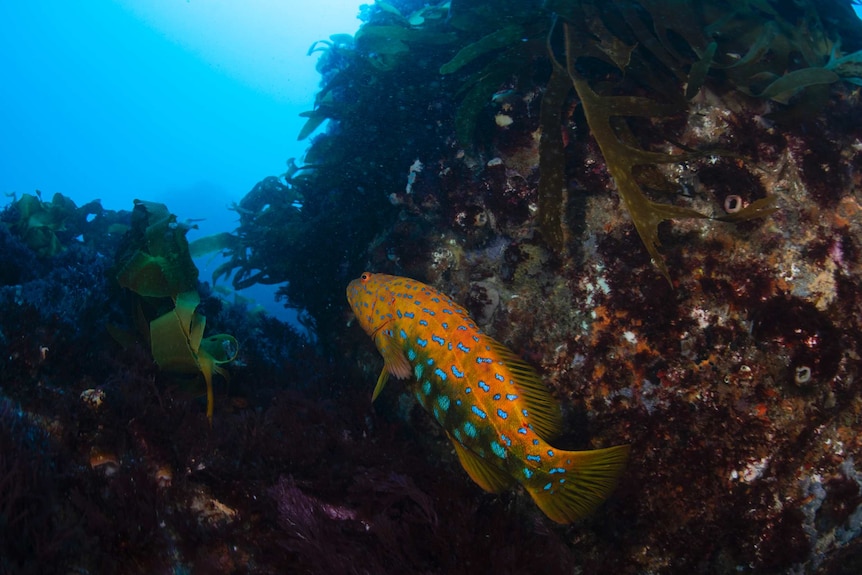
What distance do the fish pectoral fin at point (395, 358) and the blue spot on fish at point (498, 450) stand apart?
666 millimetres

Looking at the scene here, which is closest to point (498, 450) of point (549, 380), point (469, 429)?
point (469, 429)

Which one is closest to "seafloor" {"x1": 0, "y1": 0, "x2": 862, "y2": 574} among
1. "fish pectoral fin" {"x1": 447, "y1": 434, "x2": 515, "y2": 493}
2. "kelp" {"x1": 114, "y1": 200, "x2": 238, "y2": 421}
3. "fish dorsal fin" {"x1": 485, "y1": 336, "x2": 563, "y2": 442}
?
"kelp" {"x1": 114, "y1": 200, "x2": 238, "y2": 421}

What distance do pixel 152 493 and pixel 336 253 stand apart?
3.03 meters

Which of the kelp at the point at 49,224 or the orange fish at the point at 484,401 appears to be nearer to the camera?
the orange fish at the point at 484,401

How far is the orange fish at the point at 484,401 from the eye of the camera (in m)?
2.15

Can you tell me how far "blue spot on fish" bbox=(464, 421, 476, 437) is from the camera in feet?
7.83

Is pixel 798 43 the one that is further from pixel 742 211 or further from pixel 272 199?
pixel 272 199

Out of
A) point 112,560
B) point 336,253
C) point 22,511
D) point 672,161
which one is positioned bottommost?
point 112,560

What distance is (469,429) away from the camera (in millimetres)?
2402

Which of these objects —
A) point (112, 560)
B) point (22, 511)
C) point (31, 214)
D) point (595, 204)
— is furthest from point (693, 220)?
point (31, 214)

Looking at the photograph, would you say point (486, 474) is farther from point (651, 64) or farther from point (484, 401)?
point (651, 64)

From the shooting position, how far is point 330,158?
553 centimetres

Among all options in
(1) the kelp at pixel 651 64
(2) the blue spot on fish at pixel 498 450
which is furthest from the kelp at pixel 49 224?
(2) the blue spot on fish at pixel 498 450

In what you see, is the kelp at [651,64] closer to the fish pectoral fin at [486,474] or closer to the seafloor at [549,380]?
the seafloor at [549,380]
